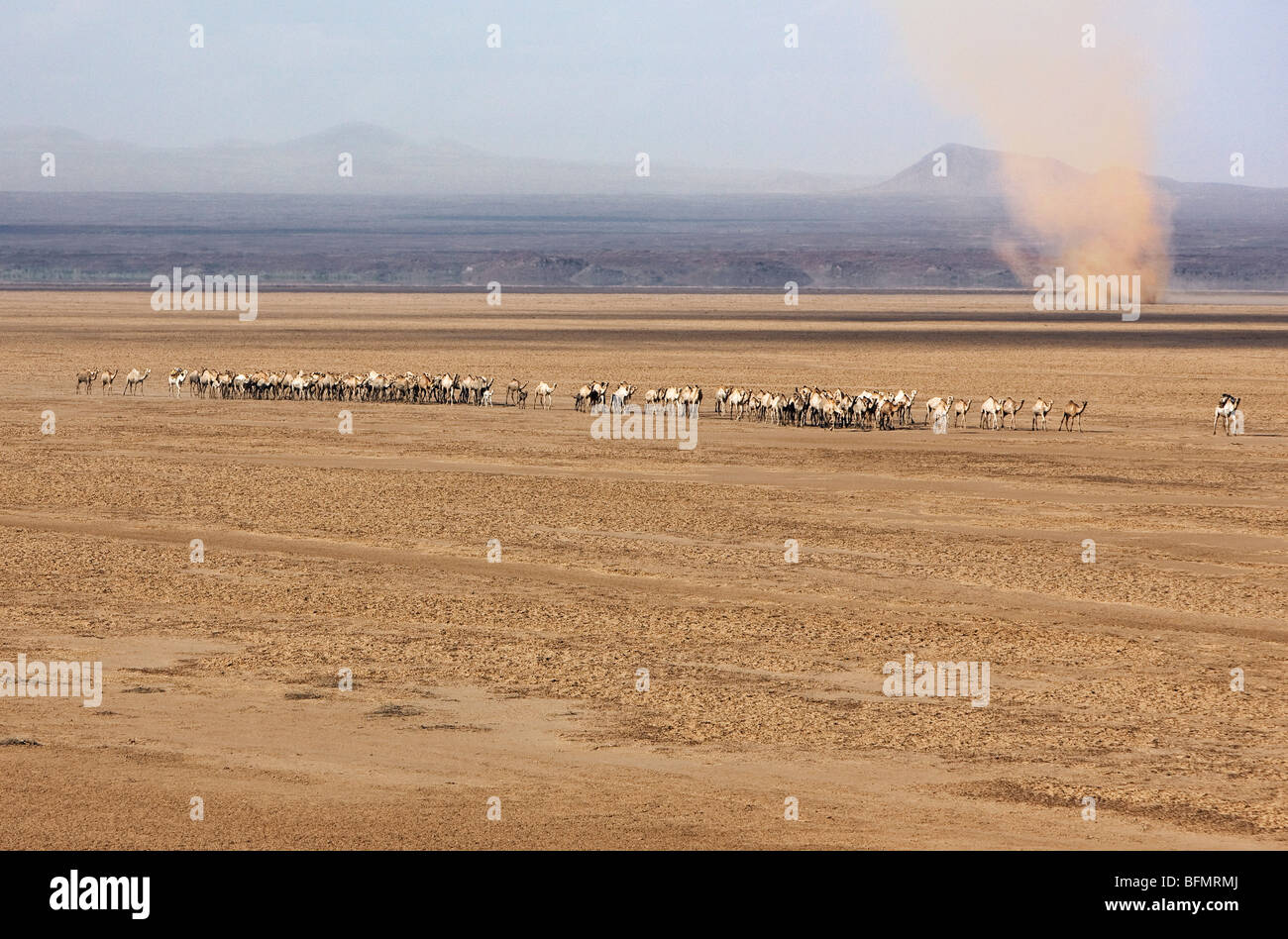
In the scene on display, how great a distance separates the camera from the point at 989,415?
36.1 meters

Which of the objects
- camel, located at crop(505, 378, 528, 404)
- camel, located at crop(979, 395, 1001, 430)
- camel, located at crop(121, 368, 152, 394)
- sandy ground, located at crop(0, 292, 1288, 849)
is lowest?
sandy ground, located at crop(0, 292, 1288, 849)

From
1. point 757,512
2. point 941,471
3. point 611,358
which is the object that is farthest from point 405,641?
point 611,358

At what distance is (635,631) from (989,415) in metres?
22.1

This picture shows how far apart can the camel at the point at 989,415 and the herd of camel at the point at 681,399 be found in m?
0.02

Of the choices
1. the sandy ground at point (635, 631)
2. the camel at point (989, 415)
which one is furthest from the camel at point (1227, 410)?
the camel at point (989, 415)

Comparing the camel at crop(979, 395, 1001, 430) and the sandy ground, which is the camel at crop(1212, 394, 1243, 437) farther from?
the camel at crop(979, 395, 1001, 430)

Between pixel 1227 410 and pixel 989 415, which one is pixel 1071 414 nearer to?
pixel 989 415

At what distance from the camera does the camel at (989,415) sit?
34719mm

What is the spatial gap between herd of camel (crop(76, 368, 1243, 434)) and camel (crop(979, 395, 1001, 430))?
2 cm

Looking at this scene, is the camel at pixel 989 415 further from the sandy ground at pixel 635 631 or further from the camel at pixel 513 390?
the camel at pixel 513 390

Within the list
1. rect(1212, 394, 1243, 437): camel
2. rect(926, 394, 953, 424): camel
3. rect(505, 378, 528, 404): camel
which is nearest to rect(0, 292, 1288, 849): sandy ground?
rect(1212, 394, 1243, 437): camel

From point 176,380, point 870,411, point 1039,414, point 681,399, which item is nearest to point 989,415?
point 1039,414

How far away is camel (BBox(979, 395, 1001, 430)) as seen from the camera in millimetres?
34719

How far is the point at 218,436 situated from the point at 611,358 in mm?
24744
